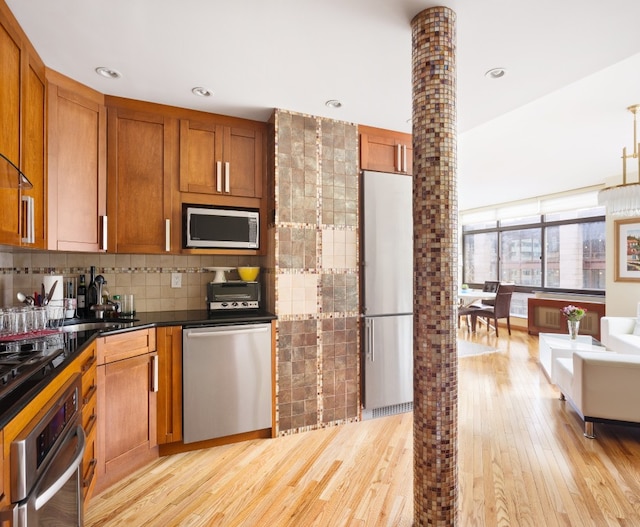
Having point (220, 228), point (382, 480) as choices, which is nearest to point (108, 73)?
point (220, 228)

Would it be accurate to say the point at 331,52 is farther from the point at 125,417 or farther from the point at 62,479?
the point at 125,417

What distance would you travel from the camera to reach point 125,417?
7.16 ft

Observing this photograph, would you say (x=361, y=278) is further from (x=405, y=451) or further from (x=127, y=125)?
(x=127, y=125)

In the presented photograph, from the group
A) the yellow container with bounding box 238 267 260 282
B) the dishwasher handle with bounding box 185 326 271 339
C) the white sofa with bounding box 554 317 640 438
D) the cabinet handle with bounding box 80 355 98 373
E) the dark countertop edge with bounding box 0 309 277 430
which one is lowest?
the white sofa with bounding box 554 317 640 438

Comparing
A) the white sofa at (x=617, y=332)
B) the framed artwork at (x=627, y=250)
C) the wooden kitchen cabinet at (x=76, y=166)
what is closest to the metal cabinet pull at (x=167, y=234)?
the wooden kitchen cabinet at (x=76, y=166)

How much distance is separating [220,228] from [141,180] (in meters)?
0.64

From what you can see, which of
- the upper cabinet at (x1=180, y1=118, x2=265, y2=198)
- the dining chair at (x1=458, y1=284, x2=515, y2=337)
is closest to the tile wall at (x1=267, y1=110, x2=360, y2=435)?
the upper cabinet at (x1=180, y1=118, x2=265, y2=198)

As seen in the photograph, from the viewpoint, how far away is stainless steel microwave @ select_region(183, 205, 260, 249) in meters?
2.68

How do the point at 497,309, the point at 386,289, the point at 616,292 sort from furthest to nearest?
the point at 497,309 < the point at 616,292 < the point at 386,289

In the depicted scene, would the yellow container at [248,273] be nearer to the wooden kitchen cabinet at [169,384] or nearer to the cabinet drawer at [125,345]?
the wooden kitchen cabinet at [169,384]

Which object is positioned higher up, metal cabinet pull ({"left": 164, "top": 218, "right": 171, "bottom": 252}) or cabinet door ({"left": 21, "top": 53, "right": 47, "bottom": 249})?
cabinet door ({"left": 21, "top": 53, "right": 47, "bottom": 249})

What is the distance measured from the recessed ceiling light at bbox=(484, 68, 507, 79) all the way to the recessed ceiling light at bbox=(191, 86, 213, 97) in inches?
69.9

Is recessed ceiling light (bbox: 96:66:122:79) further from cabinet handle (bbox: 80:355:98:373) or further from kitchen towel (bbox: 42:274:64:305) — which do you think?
cabinet handle (bbox: 80:355:98:373)

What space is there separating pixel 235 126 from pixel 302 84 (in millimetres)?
745
